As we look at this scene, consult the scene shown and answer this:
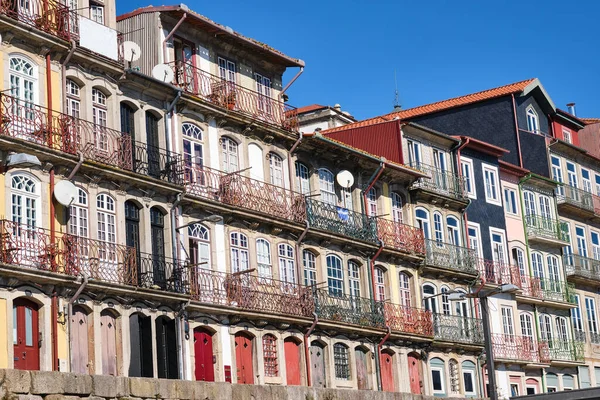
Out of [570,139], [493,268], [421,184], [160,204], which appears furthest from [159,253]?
[570,139]

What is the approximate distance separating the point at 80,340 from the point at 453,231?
21.6m

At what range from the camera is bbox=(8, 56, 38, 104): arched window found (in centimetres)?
2879

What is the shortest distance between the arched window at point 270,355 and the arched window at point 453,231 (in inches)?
513

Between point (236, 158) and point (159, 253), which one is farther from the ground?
point (236, 158)

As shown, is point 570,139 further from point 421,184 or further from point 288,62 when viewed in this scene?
point 288,62

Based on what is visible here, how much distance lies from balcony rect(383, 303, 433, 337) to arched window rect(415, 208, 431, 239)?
3402 millimetres

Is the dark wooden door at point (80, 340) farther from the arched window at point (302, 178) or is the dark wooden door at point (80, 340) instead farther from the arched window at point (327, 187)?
the arched window at point (327, 187)

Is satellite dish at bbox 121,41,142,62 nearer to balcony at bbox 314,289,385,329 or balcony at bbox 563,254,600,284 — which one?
balcony at bbox 314,289,385,329

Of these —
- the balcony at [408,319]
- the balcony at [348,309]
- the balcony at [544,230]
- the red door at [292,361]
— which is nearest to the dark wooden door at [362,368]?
the balcony at [348,309]

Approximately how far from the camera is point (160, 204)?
108ft

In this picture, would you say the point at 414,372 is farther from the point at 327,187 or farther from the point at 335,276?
the point at 327,187

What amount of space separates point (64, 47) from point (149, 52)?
5.37 meters

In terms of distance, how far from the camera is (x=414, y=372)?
4306 cm

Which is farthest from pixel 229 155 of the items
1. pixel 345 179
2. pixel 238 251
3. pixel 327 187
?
pixel 345 179
